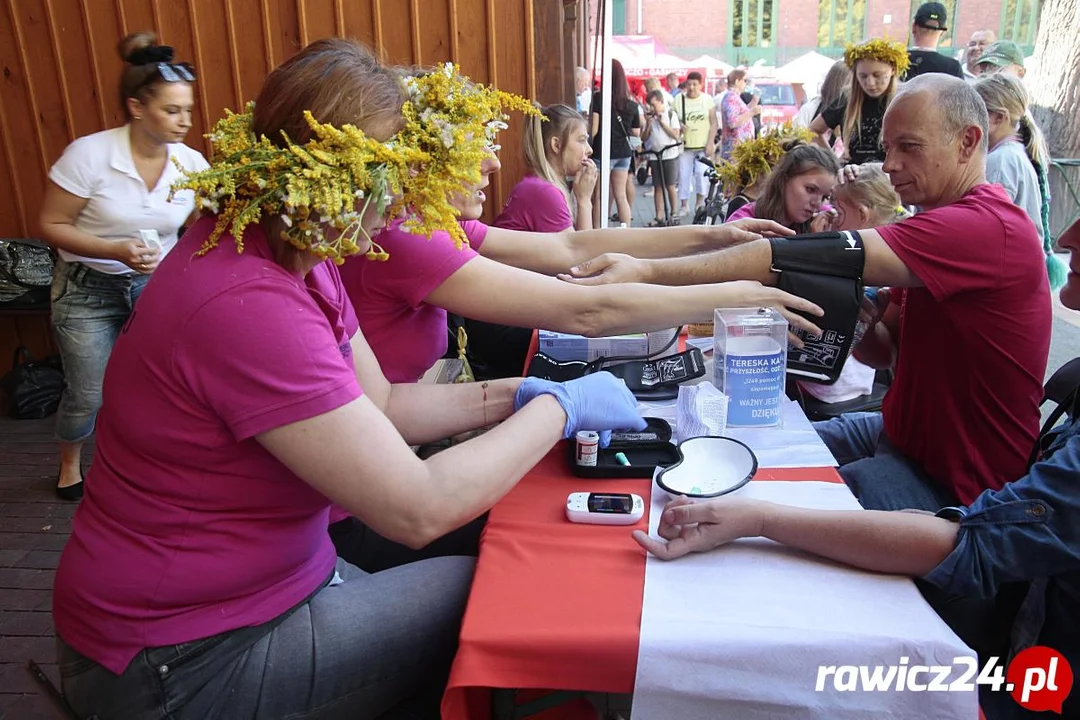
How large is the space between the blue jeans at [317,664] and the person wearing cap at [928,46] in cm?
491

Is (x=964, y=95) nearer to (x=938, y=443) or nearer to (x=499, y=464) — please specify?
(x=938, y=443)

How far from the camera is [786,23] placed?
98.9ft

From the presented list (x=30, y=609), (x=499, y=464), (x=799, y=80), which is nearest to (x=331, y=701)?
(x=499, y=464)

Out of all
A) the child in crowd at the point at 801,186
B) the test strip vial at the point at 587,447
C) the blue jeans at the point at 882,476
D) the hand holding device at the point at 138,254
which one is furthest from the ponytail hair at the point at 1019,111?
the hand holding device at the point at 138,254

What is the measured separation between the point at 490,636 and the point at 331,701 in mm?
420

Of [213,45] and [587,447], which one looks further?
[213,45]

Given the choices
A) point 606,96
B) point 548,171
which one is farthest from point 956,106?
point 606,96

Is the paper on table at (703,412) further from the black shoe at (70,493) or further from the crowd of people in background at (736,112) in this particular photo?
the crowd of people in background at (736,112)

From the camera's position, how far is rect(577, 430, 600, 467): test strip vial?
1632 mm

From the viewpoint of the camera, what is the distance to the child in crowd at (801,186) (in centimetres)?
339

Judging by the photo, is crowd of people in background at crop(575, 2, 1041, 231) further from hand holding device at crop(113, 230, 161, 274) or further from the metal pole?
hand holding device at crop(113, 230, 161, 274)

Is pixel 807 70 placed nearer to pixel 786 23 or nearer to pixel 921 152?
pixel 786 23

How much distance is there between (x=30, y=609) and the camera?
9.16 feet

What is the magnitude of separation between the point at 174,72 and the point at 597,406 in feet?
8.83
